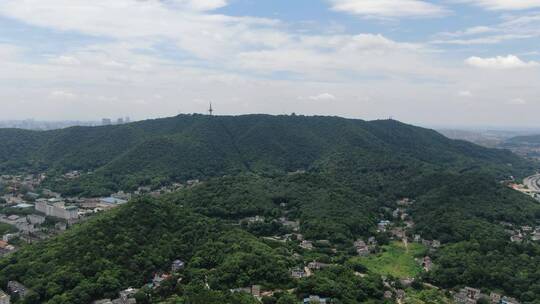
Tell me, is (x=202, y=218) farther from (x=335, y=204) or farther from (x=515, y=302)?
(x=515, y=302)

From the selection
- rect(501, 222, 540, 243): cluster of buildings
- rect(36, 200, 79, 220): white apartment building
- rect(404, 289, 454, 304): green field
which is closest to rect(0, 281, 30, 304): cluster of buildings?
rect(36, 200, 79, 220): white apartment building

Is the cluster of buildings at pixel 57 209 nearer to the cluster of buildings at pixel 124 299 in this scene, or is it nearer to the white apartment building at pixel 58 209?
the white apartment building at pixel 58 209

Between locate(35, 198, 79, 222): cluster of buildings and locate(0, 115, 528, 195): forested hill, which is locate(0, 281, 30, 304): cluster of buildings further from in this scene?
locate(0, 115, 528, 195): forested hill

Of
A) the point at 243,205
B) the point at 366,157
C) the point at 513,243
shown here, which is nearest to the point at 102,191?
the point at 243,205

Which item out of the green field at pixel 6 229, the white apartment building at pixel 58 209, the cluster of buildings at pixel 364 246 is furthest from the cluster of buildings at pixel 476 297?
the green field at pixel 6 229

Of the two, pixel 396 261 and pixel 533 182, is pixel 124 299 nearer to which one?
pixel 396 261

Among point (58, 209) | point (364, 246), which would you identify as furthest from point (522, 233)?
point (58, 209)
